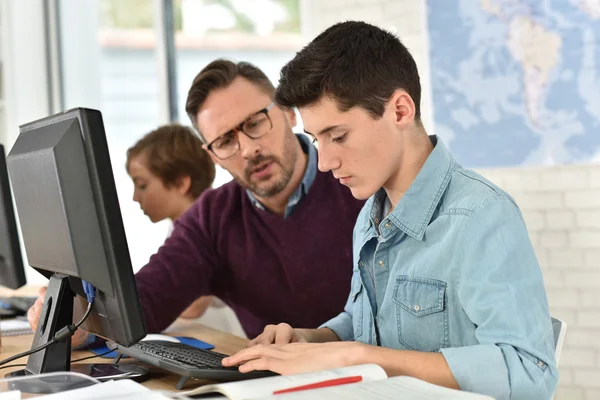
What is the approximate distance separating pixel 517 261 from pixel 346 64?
0.45m

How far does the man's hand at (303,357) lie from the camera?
1.21 meters

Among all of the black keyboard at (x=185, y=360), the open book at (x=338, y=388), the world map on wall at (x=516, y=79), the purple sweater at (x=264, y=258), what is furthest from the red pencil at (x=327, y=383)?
the world map on wall at (x=516, y=79)

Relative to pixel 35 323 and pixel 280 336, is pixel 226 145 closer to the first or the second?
pixel 35 323

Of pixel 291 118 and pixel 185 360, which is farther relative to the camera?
pixel 291 118

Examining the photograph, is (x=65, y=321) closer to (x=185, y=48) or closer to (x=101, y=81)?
(x=185, y=48)

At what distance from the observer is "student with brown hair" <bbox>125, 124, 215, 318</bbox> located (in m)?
2.90

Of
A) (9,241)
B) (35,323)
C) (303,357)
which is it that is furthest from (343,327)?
(9,241)

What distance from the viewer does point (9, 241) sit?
1.94m

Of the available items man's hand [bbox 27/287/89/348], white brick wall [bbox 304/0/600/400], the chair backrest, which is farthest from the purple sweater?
white brick wall [bbox 304/0/600/400]

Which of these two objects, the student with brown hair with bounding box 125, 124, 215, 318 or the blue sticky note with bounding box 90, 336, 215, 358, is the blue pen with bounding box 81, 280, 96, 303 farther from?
the student with brown hair with bounding box 125, 124, 215, 318

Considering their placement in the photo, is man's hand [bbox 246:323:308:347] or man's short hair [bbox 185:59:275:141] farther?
man's short hair [bbox 185:59:275:141]

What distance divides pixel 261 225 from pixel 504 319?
1.14 meters

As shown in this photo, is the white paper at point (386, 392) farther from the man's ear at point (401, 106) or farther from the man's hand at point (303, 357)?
the man's ear at point (401, 106)

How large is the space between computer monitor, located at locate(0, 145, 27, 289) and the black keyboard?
38 cm
